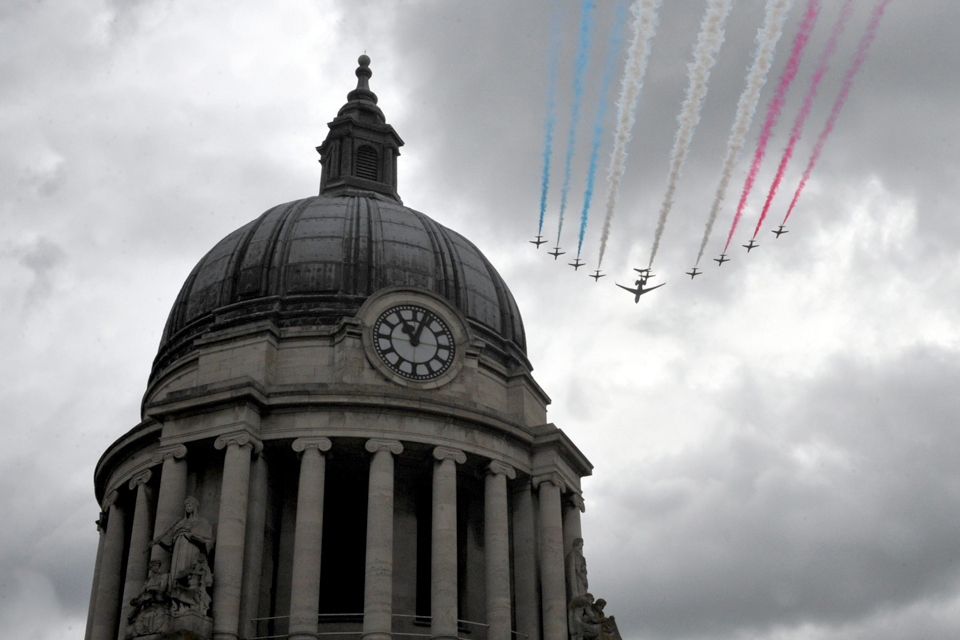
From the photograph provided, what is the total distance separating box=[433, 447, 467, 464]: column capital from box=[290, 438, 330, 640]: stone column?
384 cm

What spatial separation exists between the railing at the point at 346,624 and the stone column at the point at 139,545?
4462 millimetres

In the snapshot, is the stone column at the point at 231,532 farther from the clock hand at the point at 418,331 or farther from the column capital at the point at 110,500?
the clock hand at the point at 418,331

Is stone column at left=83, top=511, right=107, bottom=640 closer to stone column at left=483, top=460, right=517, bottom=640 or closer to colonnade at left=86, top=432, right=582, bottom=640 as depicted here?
colonnade at left=86, top=432, right=582, bottom=640

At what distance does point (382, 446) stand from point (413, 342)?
16.1 feet

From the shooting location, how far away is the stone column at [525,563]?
157ft

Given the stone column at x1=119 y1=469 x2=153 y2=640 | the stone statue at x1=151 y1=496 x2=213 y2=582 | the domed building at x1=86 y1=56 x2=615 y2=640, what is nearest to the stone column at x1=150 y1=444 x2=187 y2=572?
the domed building at x1=86 y1=56 x2=615 y2=640

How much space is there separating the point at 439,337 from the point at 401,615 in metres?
10.8

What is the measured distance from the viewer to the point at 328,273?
52500 mm

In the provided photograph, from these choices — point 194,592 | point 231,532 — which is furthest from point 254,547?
point 194,592

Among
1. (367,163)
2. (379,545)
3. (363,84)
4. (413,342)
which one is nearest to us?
(379,545)

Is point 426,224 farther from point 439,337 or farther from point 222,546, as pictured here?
point 222,546

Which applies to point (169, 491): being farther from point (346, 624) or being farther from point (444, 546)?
point (444, 546)

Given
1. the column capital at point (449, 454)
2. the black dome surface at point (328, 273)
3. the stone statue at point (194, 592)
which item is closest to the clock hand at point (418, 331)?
the black dome surface at point (328, 273)

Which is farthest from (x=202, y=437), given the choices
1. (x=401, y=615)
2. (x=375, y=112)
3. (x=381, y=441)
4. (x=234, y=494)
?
(x=375, y=112)
